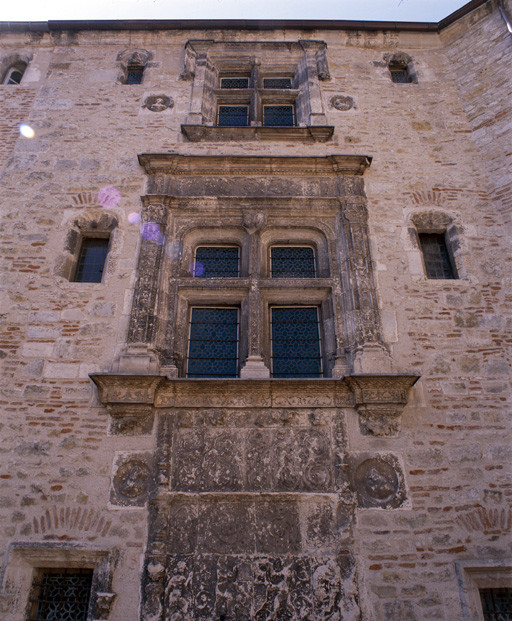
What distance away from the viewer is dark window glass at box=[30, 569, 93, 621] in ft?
13.7

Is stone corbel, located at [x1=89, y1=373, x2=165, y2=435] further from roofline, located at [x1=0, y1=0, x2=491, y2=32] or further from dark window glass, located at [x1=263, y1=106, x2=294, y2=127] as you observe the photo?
roofline, located at [x1=0, y1=0, x2=491, y2=32]

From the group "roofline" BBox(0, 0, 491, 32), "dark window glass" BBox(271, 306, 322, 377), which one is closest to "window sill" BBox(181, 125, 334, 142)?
"roofline" BBox(0, 0, 491, 32)

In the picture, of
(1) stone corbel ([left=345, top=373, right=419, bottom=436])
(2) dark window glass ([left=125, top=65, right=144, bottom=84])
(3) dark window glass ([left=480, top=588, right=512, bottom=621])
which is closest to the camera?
(3) dark window glass ([left=480, top=588, right=512, bottom=621])

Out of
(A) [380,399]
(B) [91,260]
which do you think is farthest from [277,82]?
(A) [380,399]

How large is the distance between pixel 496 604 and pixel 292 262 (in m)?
3.94

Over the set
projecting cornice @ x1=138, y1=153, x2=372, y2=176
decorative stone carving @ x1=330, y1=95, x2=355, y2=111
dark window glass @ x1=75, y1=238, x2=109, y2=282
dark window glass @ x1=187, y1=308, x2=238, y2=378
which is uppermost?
decorative stone carving @ x1=330, y1=95, x2=355, y2=111

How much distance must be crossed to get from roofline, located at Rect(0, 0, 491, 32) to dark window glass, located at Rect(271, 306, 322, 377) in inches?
207

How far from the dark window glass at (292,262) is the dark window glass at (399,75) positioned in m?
3.66

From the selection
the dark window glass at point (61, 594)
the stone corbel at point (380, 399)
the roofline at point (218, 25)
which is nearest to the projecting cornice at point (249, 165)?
the stone corbel at point (380, 399)

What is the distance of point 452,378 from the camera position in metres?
5.07

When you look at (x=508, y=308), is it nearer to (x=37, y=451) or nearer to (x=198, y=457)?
(x=198, y=457)

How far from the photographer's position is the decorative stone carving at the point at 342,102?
745 centimetres

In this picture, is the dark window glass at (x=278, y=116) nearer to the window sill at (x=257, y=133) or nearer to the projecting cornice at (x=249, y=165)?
the window sill at (x=257, y=133)

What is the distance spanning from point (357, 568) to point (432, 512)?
2.68 feet
